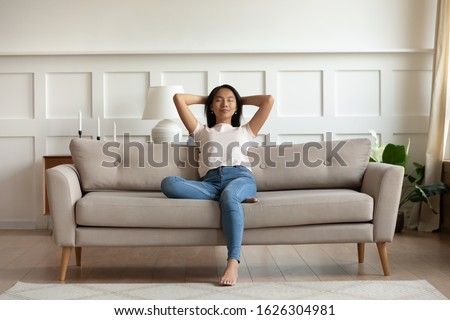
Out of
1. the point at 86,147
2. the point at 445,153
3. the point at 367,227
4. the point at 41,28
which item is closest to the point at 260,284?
the point at 367,227

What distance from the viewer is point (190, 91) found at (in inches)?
204

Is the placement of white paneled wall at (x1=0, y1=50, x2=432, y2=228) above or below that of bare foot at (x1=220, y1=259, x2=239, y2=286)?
above

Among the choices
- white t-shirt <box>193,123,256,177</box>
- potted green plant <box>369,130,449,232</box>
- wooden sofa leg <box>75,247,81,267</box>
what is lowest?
wooden sofa leg <box>75,247,81,267</box>

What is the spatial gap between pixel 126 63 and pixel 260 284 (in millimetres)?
2646

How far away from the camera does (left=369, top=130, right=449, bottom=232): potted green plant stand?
15.7ft

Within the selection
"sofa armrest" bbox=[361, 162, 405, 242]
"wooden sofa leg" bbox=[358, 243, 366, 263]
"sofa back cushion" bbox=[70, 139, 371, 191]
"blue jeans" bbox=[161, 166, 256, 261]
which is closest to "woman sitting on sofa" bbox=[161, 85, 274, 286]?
"blue jeans" bbox=[161, 166, 256, 261]

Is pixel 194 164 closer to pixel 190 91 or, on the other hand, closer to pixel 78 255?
pixel 78 255

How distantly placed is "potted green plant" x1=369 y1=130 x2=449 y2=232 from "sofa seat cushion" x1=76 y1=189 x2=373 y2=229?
5.33 ft

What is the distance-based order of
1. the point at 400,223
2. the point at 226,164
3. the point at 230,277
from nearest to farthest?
the point at 230,277, the point at 226,164, the point at 400,223

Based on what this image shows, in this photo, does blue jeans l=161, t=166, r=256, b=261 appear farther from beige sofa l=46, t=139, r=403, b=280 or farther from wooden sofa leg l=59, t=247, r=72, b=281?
wooden sofa leg l=59, t=247, r=72, b=281

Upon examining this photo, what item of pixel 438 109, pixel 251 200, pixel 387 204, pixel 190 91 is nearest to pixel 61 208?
pixel 251 200

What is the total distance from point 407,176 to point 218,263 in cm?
210

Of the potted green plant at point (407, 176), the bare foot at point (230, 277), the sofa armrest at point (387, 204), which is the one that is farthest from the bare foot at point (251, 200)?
the potted green plant at point (407, 176)

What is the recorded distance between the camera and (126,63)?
16.9 feet
